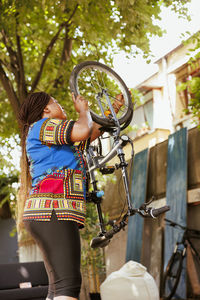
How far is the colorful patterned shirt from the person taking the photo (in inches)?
72.2

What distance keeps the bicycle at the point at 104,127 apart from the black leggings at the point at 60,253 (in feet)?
1.29

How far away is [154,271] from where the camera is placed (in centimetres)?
695

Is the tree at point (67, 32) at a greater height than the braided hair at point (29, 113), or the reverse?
the tree at point (67, 32)

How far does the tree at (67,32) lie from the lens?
437cm

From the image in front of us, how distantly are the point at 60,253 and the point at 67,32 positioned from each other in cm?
463

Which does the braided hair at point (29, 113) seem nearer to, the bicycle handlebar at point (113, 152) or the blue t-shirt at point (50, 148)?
the blue t-shirt at point (50, 148)

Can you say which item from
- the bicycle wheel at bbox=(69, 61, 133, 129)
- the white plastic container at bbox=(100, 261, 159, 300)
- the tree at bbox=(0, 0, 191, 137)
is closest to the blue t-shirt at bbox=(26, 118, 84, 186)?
the bicycle wheel at bbox=(69, 61, 133, 129)

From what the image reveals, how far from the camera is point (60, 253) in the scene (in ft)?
5.70

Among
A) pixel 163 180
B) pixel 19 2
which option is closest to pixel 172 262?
pixel 163 180

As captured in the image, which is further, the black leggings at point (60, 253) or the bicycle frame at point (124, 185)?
the bicycle frame at point (124, 185)

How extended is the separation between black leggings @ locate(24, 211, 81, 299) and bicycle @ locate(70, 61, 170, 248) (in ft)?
1.29

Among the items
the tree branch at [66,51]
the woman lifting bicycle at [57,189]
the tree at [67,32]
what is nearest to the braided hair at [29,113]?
the woman lifting bicycle at [57,189]

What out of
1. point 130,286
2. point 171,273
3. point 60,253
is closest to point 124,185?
point 60,253

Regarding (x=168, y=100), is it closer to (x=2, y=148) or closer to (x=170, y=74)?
(x=170, y=74)
